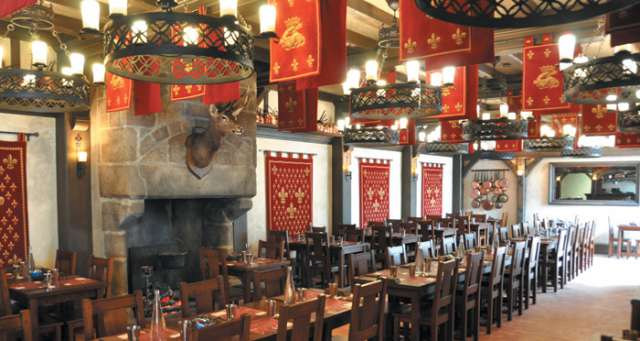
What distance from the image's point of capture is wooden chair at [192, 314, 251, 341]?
2.60 m

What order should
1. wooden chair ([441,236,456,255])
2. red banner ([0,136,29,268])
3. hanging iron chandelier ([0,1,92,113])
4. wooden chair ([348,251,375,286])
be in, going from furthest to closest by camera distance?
wooden chair ([441,236,456,255]) < red banner ([0,136,29,268]) < wooden chair ([348,251,375,286]) < hanging iron chandelier ([0,1,92,113])

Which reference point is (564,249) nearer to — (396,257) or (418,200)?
(396,257)

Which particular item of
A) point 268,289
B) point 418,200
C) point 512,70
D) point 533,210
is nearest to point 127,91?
point 268,289

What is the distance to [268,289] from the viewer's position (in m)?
4.64

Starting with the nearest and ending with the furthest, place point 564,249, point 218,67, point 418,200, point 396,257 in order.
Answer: point 218,67, point 396,257, point 564,249, point 418,200

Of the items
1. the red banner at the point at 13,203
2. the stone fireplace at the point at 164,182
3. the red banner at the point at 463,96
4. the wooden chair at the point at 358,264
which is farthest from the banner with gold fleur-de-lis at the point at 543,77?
the red banner at the point at 13,203

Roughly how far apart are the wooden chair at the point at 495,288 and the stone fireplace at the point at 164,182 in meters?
3.46

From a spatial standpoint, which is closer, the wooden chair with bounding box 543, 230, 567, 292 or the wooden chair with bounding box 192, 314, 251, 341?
the wooden chair with bounding box 192, 314, 251, 341

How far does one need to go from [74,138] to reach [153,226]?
1.54 metres

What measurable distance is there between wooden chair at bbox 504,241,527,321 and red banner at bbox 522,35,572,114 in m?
1.97

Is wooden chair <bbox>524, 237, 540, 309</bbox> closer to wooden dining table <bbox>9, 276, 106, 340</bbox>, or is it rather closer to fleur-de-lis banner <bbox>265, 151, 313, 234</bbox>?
fleur-de-lis banner <bbox>265, 151, 313, 234</bbox>

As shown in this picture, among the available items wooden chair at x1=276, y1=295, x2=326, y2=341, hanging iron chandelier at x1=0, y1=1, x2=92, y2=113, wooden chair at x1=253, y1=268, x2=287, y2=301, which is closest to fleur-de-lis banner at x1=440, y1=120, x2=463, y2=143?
wooden chair at x1=253, y1=268, x2=287, y2=301

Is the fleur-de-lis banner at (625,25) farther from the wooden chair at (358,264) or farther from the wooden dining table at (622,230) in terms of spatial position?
the wooden dining table at (622,230)

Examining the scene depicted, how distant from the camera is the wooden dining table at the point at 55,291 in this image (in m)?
4.92
